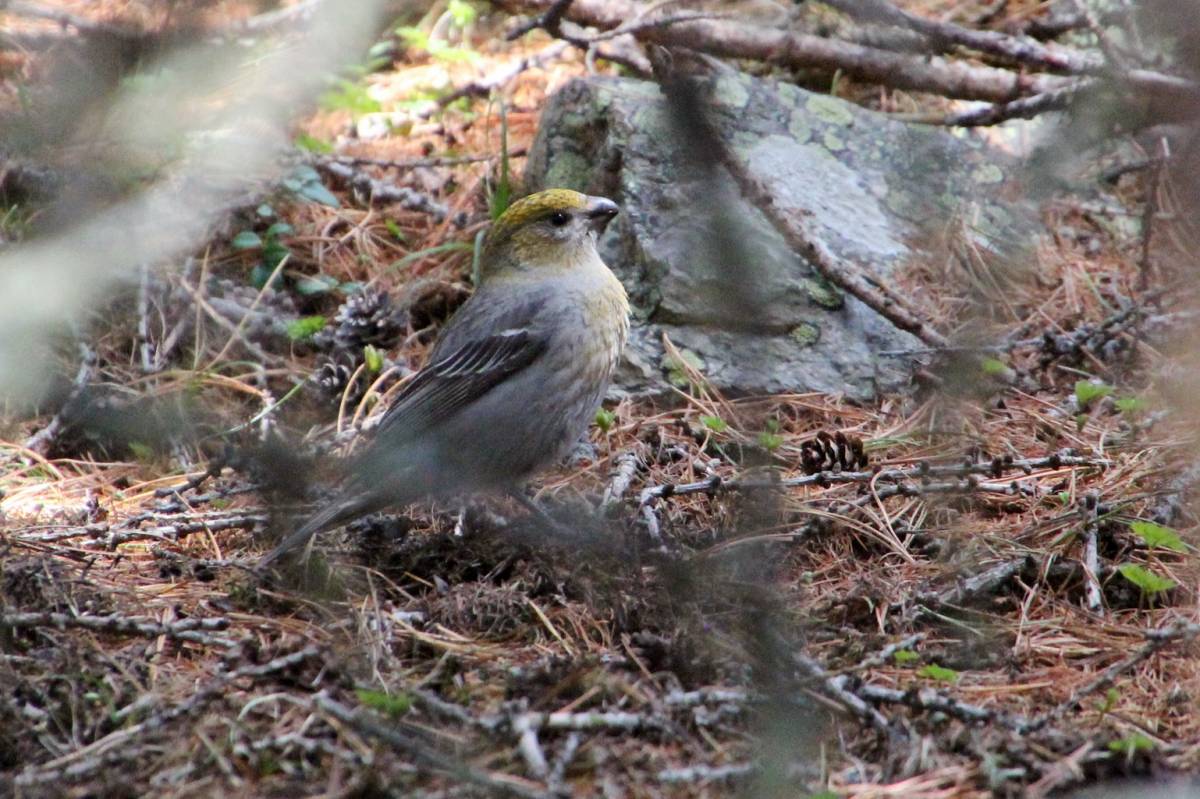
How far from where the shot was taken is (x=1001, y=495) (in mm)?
4336

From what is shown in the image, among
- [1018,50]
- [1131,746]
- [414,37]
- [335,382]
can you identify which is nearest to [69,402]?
[335,382]

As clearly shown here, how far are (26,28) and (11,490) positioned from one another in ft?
9.77

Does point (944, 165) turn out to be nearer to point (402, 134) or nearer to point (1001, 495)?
point (1001, 495)

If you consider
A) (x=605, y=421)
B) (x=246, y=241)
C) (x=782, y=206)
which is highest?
(x=782, y=206)

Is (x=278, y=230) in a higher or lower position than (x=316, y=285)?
higher

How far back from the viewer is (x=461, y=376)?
15.5 feet

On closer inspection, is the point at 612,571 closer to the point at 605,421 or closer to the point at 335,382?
the point at 605,421

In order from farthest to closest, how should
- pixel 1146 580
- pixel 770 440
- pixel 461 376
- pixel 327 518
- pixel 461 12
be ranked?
pixel 461 12 → pixel 461 376 → pixel 770 440 → pixel 327 518 → pixel 1146 580

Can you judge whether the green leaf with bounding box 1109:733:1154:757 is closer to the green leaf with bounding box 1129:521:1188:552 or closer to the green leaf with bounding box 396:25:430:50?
the green leaf with bounding box 1129:521:1188:552

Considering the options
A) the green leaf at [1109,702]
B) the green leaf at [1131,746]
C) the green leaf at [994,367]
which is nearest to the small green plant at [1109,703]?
the green leaf at [1109,702]

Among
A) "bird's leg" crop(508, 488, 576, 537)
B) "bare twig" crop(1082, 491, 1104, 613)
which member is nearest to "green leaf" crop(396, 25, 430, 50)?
"bird's leg" crop(508, 488, 576, 537)

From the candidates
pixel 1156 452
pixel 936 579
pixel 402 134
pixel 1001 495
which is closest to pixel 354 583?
pixel 936 579

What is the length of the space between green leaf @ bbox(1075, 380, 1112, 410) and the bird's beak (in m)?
2.14

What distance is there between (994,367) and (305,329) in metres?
3.26
